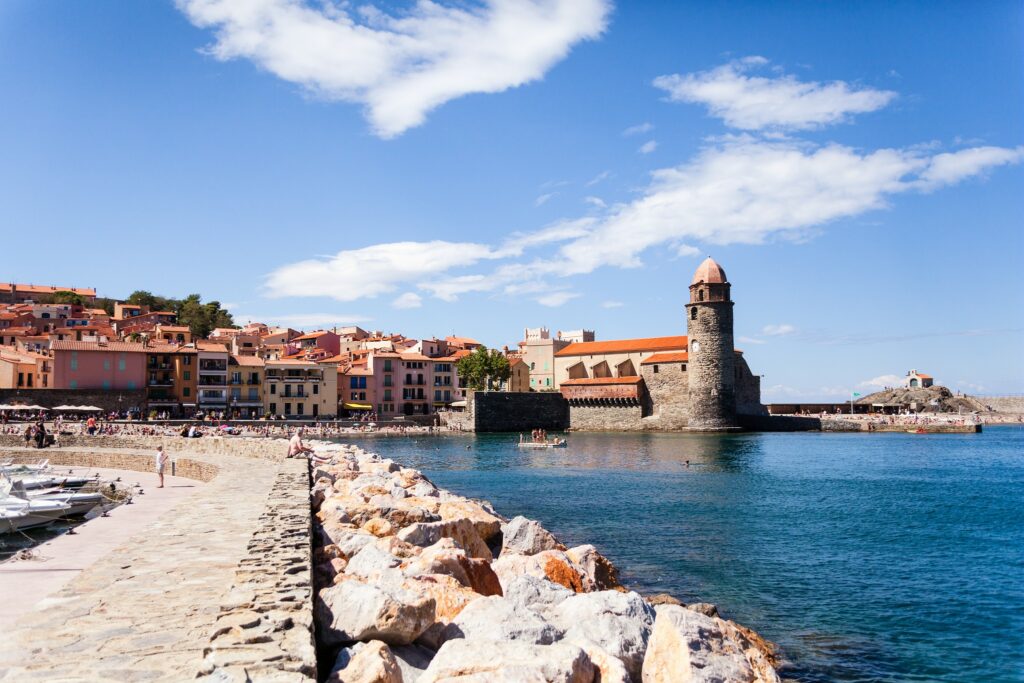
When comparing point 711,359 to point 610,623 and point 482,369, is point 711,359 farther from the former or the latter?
point 610,623

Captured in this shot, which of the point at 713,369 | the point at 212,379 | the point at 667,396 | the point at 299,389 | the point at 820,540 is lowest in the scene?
the point at 820,540

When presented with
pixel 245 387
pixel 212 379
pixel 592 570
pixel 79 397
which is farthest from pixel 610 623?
pixel 245 387

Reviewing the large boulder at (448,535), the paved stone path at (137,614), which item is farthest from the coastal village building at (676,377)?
the paved stone path at (137,614)

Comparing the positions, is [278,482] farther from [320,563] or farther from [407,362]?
[407,362]

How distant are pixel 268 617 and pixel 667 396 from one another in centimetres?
6602

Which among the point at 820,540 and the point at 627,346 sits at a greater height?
the point at 627,346

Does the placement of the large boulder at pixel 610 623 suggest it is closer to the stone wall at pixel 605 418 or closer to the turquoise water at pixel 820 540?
the turquoise water at pixel 820 540

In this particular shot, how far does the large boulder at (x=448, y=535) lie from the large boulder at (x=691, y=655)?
4114 mm

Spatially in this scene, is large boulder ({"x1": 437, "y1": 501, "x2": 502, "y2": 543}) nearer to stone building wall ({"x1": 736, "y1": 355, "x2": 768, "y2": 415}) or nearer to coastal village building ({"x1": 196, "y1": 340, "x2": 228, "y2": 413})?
coastal village building ({"x1": 196, "y1": 340, "x2": 228, "y2": 413})

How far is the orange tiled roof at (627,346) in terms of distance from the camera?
2938 inches

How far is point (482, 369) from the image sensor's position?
72188 millimetres

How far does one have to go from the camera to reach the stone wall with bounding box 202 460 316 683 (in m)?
4.64

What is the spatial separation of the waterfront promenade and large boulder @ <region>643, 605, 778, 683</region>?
374 centimetres

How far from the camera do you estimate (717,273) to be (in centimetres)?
6669
